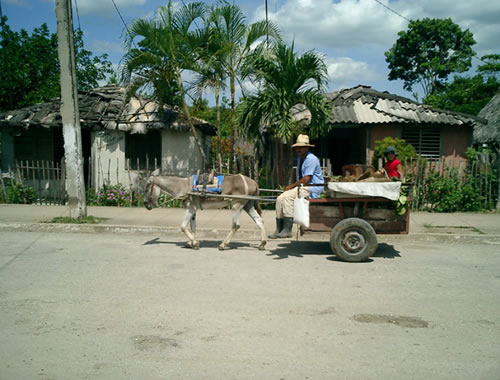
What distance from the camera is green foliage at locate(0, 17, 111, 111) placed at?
18.3m

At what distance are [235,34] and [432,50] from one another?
28.3 meters

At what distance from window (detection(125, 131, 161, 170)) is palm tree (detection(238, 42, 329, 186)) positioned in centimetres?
516

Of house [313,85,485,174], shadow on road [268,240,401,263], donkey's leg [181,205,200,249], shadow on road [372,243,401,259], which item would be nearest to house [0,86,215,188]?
house [313,85,485,174]

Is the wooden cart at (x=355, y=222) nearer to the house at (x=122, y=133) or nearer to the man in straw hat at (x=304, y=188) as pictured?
the man in straw hat at (x=304, y=188)

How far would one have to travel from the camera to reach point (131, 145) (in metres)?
15.8

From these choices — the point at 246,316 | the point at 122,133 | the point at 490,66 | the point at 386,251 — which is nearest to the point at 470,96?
the point at 490,66

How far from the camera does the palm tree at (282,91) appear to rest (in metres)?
11.3

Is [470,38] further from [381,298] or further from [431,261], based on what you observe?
[381,298]

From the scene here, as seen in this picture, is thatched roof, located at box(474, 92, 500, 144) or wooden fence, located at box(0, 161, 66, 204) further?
thatched roof, located at box(474, 92, 500, 144)

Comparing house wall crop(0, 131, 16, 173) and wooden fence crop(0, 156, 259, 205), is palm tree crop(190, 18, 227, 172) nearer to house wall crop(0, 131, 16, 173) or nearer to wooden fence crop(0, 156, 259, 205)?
wooden fence crop(0, 156, 259, 205)

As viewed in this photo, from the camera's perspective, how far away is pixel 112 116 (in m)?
15.2

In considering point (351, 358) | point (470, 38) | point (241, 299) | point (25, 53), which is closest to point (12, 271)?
point (241, 299)

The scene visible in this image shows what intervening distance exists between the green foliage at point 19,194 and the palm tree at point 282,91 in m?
8.04

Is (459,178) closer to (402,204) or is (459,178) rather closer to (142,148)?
(402,204)
